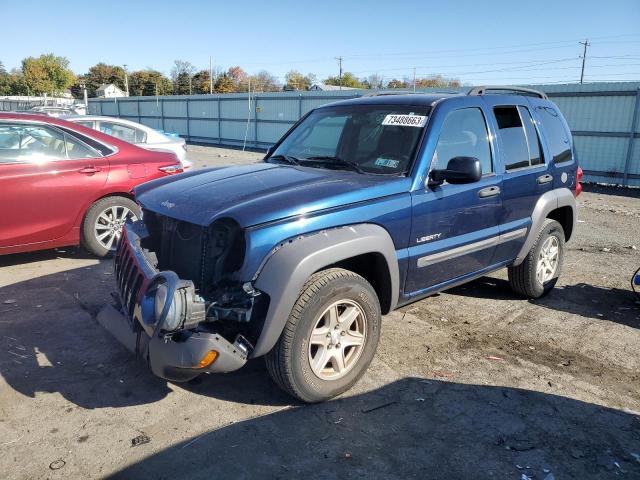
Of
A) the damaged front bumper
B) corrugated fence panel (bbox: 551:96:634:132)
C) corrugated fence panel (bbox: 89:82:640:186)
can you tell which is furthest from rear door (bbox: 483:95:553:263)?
corrugated fence panel (bbox: 551:96:634:132)

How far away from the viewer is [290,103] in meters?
23.4

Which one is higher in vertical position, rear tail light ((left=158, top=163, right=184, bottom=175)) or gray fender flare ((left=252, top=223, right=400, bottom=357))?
rear tail light ((left=158, top=163, right=184, bottom=175))

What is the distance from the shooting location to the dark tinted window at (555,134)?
5109mm

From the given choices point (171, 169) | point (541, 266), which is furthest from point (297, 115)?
point (541, 266)

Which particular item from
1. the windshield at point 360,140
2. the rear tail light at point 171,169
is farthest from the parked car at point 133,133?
the windshield at point 360,140

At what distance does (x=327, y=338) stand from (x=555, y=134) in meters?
3.41

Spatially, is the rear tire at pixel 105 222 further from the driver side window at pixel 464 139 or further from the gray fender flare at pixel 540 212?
the gray fender flare at pixel 540 212

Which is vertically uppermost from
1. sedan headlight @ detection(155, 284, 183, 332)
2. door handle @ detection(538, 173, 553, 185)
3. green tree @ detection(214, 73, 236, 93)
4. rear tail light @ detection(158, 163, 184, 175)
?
green tree @ detection(214, 73, 236, 93)

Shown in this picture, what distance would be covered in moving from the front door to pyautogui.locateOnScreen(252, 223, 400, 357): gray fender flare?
721mm

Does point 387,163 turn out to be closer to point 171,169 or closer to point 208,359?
point 208,359

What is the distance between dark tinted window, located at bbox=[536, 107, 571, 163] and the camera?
5.11 meters

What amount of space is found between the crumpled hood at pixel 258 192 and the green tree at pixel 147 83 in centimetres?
8010

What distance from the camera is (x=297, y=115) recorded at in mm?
23234

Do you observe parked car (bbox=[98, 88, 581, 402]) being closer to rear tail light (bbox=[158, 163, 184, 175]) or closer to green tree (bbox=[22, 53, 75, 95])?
rear tail light (bbox=[158, 163, 184, 175])
